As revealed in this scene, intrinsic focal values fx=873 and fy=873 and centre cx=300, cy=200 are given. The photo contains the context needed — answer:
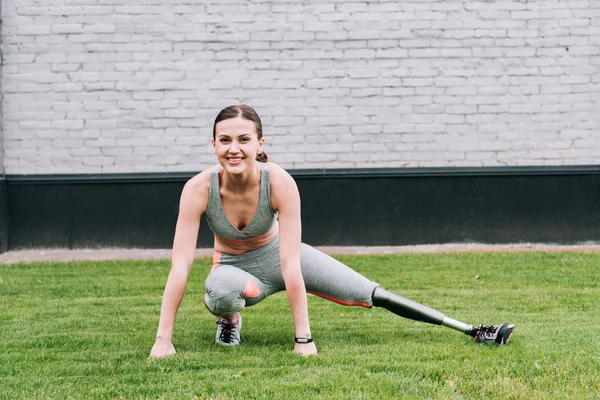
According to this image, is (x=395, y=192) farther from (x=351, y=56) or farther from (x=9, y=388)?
(x=9, y=388)

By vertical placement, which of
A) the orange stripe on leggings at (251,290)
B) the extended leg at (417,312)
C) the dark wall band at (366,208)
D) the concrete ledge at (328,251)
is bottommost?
the concrete ledge at (328,251)

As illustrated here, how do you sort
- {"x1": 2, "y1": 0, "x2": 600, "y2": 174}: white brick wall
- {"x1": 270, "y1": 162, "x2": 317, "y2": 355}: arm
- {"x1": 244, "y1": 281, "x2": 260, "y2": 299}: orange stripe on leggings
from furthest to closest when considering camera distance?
{"x1": 2, "y1": 0, "x2": 600, "y2": 174}: white brick wall, {"x1": 244, "y1": 281, "x2": 260, "y2": 299}: orange stripe on leggings, {"x1": 270, "y1": 162, "x2": 317, "y2": 355}: arm

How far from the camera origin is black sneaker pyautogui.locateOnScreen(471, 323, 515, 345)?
15.0 feet

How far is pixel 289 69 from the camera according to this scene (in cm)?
980

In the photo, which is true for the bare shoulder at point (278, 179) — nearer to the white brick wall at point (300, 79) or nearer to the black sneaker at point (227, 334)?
the black sneaker at point (227, 334)

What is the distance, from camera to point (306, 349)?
4.34m

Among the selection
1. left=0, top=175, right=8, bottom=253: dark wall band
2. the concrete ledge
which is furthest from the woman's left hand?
left=0, top=175, right=8, bottom=253: dark wall band

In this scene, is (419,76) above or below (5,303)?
above

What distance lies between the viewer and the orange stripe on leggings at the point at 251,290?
14.8 ft

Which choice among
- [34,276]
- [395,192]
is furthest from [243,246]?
[395,192]

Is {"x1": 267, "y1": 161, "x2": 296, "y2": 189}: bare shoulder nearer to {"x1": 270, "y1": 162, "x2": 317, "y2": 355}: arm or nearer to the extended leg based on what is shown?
{"x1": 270, "y1": 162, "x2": 317, "y2": 355}: arm

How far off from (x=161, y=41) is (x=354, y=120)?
92.0 inches

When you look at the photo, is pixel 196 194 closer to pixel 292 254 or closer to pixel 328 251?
pixel 292 254

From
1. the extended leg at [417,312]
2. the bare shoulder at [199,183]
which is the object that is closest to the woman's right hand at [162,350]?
the bare shoulder at [199,183]
